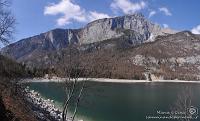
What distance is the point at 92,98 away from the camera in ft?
286

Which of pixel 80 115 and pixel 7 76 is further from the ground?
pixel 7 76

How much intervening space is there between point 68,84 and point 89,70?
2110 millimetres

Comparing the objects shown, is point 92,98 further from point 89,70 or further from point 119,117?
point 89,70

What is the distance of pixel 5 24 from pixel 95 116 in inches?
1267

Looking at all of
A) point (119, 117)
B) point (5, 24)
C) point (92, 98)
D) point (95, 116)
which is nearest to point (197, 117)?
point (119, 117)

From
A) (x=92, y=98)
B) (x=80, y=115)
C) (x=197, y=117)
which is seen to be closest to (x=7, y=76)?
(x=80, y=115)

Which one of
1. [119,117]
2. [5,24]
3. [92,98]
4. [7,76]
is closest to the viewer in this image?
[5,24]

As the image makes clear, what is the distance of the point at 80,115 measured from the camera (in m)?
55.6

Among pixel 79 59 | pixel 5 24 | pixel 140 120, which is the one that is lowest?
pixel 140 120

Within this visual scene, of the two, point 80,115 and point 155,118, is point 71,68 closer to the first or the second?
point 80,115

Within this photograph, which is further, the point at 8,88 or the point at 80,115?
the point at 80,115

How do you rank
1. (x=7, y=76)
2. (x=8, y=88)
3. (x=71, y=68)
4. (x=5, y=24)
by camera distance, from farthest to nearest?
(x=7, y=76) → (x=8, y=88) → (x=5, y=24) → (x=71, y=68)

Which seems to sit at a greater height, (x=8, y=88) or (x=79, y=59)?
(x=79, y=59)

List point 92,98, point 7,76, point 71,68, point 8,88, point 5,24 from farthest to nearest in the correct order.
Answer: point 92,98 < point 7,76 < point 8,88 < point 5,24 < point 71,68
